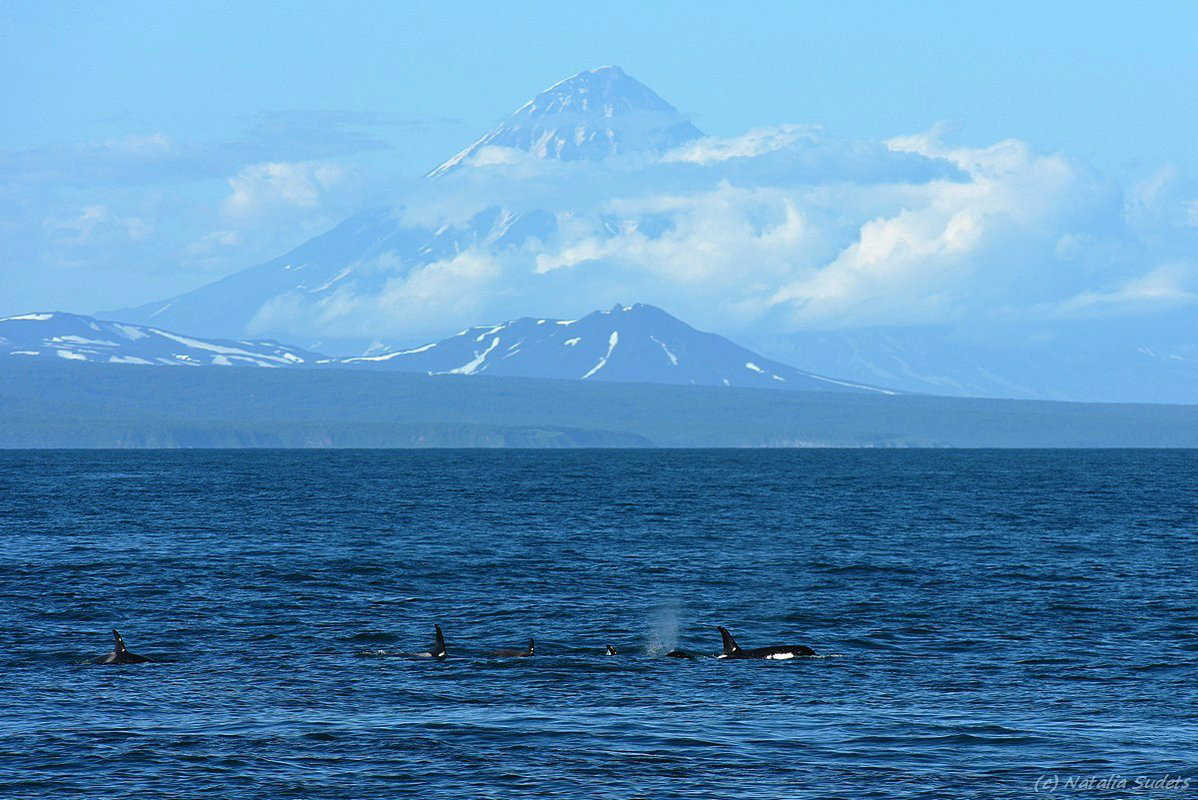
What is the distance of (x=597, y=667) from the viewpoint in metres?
39.8

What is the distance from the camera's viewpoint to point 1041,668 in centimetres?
3919

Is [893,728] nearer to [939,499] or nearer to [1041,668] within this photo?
[1041,668]

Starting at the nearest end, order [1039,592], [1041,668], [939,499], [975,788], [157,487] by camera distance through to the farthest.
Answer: [975,788] < [1041,668] < [1039,592] < [939,499] < [157,487]

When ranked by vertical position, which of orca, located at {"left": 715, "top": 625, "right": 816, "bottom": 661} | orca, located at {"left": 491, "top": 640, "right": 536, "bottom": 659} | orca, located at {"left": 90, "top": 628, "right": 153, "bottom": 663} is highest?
orca, located at {"left": 715, "top": 625, "right": 816, "bottom": 661}

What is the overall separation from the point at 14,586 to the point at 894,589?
3134 centimetres

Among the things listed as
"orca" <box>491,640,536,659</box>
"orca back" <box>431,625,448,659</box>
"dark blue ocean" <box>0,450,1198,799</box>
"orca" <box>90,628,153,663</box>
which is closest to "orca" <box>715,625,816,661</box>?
"dark blue ocean" <box>0,450,1198,799</box>

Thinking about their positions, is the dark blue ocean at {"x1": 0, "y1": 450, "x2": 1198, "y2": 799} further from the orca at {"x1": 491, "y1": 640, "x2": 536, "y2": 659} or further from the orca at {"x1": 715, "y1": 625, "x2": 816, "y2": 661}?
the orca at {"x1": 715, "y1": 625, "x2": 816, "y2": 661}

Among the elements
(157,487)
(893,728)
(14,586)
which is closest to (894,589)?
(893,728)

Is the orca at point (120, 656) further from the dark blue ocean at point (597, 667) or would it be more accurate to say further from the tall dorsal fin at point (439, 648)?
the tall dorsal fin at point (439, 648)

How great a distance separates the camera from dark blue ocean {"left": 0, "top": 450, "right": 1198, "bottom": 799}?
1107 inches

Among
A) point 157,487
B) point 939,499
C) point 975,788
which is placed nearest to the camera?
point 975,788

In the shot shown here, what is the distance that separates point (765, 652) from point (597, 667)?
4341 millimetres

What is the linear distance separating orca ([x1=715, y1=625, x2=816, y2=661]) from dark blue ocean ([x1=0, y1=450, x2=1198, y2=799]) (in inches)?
31.7

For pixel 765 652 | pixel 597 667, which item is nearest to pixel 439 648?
pixel 597 667
